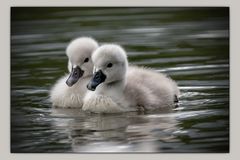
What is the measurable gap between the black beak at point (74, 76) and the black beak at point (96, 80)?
15.8 inches

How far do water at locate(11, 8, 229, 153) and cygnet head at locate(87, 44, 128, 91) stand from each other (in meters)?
0.34

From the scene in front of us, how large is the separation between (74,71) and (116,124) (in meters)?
0.89

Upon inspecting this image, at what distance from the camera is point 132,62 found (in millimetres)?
12336

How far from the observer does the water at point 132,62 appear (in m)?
9.94

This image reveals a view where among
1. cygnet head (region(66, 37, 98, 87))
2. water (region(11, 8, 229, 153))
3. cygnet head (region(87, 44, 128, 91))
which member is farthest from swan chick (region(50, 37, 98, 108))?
cygnet head (region(87, 44, 128, 91))

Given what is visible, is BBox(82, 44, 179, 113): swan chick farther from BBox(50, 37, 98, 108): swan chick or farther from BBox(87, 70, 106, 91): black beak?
BBox(50, 37, 98, 108): swan chick

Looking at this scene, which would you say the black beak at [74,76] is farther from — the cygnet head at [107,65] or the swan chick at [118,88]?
the cygnet head at [107,65]

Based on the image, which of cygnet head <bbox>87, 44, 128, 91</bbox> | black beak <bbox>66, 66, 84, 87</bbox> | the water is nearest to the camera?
the water

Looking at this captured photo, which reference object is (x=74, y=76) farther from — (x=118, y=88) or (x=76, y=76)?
(x=118, y=88)

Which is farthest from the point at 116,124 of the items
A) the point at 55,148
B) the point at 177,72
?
the point at 177,72

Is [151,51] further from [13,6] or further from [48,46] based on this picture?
[13,6]

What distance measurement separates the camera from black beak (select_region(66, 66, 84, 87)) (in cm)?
1099

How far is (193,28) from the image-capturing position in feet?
39.8

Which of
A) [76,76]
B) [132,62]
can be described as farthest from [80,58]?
[132,62]
